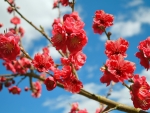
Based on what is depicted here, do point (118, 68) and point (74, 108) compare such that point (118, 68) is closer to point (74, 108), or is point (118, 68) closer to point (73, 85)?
point (73, 85)

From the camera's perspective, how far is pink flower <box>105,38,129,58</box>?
1.92 meters

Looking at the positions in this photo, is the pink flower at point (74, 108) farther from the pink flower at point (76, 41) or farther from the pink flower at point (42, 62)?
the pink flower at point (76, 41)

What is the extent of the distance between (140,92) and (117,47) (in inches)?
16.7

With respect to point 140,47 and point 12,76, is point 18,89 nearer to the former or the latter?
point 12,76

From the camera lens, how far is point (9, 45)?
209 centimetres

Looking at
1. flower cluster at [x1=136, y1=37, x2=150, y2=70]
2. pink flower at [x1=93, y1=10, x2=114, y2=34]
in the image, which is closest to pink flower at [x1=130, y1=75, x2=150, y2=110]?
flower cluster at [x1=136, y1=37, x2=150, y2=70]

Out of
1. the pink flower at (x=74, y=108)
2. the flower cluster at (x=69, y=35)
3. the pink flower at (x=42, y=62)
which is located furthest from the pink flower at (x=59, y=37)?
the pink flower at (x=74, y=108)

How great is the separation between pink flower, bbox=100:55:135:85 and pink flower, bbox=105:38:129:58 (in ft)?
0.48

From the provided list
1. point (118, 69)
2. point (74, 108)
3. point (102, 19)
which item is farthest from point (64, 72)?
point (74, 108)

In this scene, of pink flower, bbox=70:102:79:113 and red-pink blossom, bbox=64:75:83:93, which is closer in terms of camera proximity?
red-pink blossom, bbox=64:75:83:93

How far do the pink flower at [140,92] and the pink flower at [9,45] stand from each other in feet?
3.51

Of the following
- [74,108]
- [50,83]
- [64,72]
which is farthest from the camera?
[74,108]

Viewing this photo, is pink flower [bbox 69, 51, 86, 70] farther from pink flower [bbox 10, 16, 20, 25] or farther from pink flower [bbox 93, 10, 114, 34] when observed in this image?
pink flower [bbox 10, 16, 20, 25]

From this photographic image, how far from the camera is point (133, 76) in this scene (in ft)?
6.10
